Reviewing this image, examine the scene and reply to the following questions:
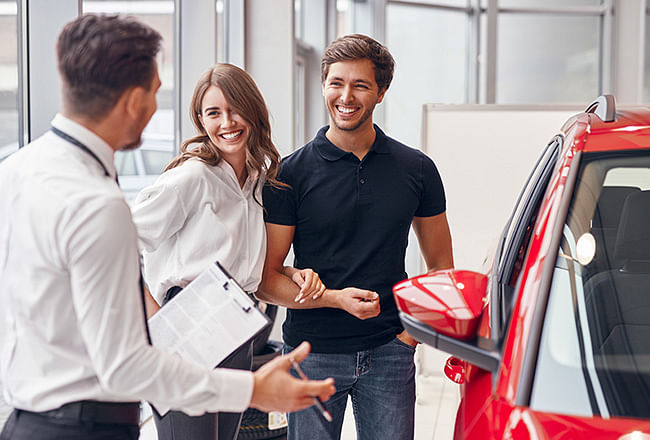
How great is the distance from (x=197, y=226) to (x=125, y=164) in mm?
1717

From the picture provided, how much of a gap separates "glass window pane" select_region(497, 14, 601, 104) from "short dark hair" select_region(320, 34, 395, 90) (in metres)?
6.12

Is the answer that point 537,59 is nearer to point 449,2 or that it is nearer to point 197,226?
point 449,2

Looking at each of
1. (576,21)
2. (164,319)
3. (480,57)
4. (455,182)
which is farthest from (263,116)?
(576,21)

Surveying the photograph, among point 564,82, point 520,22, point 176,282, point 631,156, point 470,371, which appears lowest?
point 470,371

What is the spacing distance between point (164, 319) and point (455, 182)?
2.89m

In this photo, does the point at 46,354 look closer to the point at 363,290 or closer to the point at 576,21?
the point at 363,290

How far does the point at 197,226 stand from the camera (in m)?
1.84

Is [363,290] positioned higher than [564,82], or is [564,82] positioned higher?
[564,82]

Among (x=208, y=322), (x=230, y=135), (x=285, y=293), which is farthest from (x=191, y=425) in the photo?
(x=230, y=135)

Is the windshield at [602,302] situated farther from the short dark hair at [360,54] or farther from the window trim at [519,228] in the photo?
the short dark hair at [360,54]

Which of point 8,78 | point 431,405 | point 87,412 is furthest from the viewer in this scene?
point 431,405

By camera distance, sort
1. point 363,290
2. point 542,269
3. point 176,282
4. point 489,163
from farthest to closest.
A: point 489,163
point 176,282
point 363,290
point 542,269

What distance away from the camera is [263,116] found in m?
1.94

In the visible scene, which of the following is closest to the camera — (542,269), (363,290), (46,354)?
(46,354)
